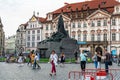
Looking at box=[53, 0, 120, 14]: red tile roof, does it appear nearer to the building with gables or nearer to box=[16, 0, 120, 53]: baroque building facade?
box=[16, 0, 120, 53]: baroque building facade

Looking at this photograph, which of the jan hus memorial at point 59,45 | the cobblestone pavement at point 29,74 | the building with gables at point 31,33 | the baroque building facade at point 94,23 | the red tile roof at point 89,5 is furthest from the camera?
the building with gables at point 31,33

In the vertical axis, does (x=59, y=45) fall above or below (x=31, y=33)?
below

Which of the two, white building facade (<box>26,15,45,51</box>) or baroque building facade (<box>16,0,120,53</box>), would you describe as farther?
white building facade (<box>26,15,45,51</box>)

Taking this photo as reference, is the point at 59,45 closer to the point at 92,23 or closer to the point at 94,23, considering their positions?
the point at 94,23

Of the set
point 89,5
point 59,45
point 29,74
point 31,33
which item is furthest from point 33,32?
point 29,74

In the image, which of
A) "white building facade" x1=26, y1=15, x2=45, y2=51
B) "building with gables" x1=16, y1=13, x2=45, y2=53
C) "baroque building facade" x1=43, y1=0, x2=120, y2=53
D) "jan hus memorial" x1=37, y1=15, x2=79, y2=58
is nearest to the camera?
"jan hus memorial" x1=37, y1=15, x2=79, y2=58

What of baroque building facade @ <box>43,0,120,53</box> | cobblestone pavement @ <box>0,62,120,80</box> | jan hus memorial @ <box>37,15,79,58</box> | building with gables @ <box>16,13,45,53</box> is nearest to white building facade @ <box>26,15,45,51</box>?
building with gables @ <box>16,13,45,53</box>

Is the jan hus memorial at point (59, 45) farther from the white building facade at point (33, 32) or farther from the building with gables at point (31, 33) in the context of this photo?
the building with gables at point (31, 33)

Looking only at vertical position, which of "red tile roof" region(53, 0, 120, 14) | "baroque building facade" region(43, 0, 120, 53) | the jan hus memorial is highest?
"red tile roof" region(53, 0, 120, 14)

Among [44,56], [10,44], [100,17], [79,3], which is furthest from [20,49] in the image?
[10,44]

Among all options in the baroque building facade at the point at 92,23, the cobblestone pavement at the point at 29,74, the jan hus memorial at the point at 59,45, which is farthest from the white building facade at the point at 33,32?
the cobblestone pavement at the point at 29,74

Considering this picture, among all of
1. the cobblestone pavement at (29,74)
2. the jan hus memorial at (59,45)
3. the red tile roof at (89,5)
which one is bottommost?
the cobblestone pavement at (29,74)

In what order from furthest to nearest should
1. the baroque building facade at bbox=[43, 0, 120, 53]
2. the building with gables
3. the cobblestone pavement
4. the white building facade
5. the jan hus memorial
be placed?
the building with gables
the white building facade
the baroque building facade at bbox=[43, 0, 120, 53]
the jan hus memorial
the cobblestone pavement

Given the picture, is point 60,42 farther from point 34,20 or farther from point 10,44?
point 10,44
